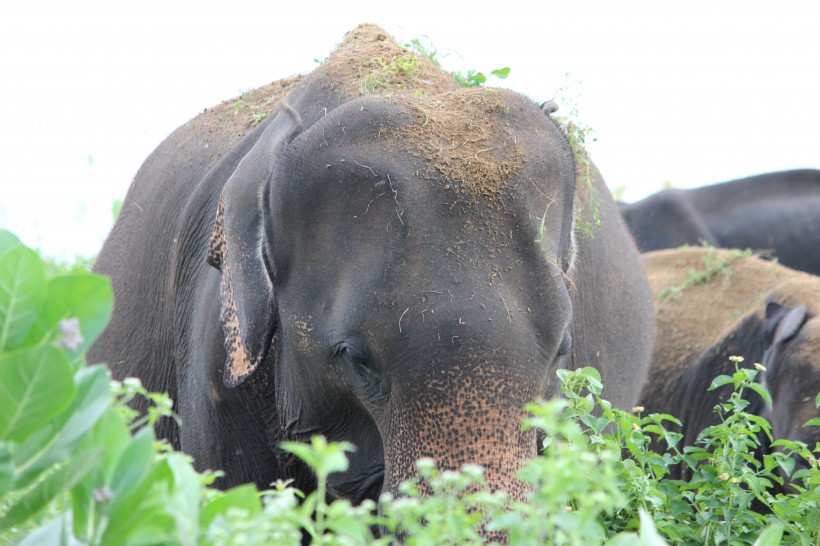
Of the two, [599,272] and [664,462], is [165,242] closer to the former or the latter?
[599,272]

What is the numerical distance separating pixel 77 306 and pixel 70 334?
5 centimetres

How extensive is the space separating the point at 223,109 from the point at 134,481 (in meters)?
3.26

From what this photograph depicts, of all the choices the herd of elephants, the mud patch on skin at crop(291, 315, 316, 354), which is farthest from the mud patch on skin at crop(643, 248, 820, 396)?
the mud patch on skin at crop(291, 315, 316, 354)

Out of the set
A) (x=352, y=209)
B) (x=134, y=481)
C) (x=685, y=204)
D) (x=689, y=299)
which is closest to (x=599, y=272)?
(x=352, y=209)

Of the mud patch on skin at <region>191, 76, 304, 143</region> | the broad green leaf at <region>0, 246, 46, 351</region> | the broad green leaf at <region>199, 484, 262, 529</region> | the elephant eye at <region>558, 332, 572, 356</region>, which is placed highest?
the mud patch on skin at <region>191, 76, 304, 143</region>

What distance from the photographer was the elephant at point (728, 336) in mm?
5047

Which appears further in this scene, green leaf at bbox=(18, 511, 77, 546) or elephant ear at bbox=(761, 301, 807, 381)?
elephant ear at bbox=(761, 301, 807, 381)

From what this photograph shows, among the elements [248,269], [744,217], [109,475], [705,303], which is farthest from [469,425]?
[744,217]

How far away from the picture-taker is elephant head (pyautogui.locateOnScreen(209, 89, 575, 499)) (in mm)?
2625

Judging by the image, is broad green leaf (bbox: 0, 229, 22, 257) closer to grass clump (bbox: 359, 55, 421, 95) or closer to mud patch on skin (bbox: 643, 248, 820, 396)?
grass clump (bbox: 359, 55, 421, 95)

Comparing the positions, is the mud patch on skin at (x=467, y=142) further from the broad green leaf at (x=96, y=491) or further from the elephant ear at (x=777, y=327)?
the elephant ear at (x=777, y=327)

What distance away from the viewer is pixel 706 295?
265 inches

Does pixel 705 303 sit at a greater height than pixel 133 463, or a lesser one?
lesser

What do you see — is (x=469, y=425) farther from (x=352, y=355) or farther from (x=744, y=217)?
(x=744, y=217)
